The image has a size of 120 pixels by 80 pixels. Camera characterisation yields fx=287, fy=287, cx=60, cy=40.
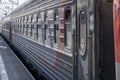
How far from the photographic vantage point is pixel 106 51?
4109 millimetres

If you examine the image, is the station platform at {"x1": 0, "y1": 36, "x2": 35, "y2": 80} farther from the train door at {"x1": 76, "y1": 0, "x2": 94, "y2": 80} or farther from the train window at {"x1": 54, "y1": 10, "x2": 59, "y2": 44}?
the train door at {"x1": 76, "y1": 0, "x2": 94, "y2": 80}

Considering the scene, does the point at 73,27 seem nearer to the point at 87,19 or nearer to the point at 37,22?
the point at 87,19

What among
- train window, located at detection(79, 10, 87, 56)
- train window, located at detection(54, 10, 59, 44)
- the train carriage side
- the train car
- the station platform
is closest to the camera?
the train car

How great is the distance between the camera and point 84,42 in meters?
4.52

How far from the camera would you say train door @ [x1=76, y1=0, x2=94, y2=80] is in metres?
4.14

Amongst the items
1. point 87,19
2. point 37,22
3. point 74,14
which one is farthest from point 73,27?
point 37,22

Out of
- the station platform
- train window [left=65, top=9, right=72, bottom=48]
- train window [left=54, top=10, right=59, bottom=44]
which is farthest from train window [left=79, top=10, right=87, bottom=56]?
the station platform

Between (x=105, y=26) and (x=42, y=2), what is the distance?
4.57 metres

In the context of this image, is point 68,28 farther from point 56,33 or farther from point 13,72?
point 13,72

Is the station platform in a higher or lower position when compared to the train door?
lower

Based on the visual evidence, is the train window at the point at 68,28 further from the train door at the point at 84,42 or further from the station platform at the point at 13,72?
the station platform at the point at 13,72

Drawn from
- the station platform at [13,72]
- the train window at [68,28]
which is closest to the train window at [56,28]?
the train window at [68,28]

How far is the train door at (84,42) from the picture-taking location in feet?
13.6

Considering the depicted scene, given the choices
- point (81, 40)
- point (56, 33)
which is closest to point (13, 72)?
point (56, 33)
